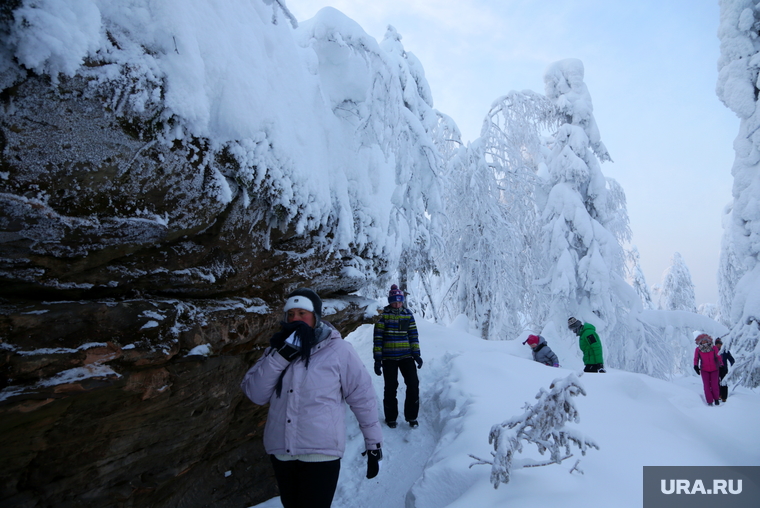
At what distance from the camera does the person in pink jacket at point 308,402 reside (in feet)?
7.93

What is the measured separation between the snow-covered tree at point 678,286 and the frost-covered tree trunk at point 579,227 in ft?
76.2

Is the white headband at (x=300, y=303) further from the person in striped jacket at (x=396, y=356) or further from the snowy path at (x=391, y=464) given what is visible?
the person in striped jacket at (x=396, y=356)

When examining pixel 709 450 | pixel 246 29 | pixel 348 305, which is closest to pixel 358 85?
pixel 246 29

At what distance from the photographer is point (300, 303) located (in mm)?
2725

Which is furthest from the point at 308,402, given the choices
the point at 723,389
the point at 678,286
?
the point at 678,286

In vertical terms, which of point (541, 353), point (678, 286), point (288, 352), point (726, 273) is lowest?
point (288, 352)

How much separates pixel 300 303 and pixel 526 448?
236cm

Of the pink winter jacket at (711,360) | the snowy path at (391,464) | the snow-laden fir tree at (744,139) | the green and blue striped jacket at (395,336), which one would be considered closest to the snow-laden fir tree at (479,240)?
the snow-laden fir tree at (744,139)

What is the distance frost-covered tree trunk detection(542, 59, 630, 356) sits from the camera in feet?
41.9

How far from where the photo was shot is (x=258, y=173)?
10.0ft

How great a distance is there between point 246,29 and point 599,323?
13507 millimetres

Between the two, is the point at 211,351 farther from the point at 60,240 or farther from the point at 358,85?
the point at 358,85

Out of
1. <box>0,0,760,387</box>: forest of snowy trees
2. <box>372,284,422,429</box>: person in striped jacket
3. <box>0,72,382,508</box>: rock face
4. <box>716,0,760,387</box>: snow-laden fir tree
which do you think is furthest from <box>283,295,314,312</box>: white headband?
<box>716,0,760,387</box>: snow-laden fir tree

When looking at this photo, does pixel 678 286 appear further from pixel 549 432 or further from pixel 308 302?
pixel 308 302
